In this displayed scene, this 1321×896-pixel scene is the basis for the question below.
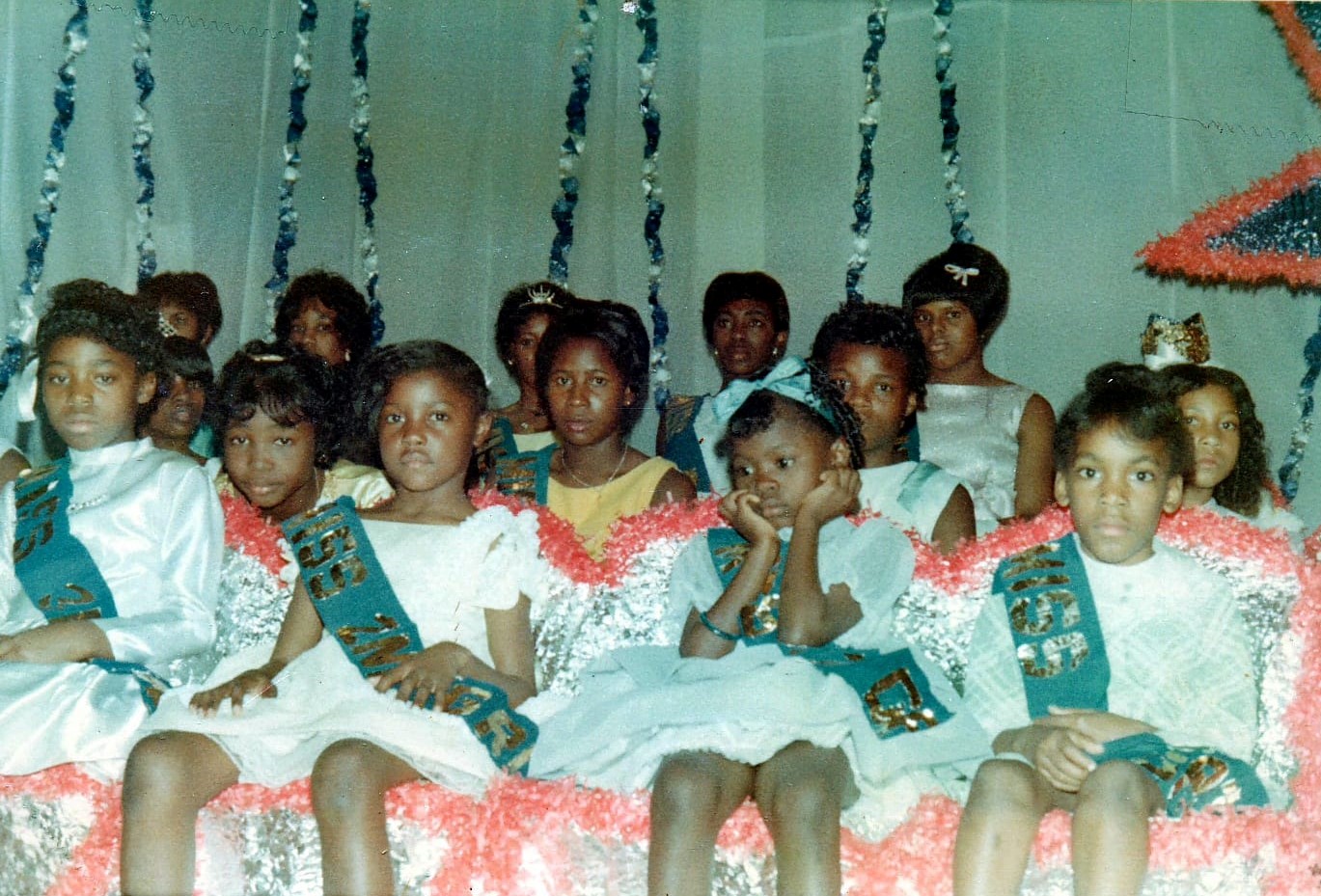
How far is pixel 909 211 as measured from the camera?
400 centimetres

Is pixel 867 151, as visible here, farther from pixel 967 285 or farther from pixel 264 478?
pixel 264 478

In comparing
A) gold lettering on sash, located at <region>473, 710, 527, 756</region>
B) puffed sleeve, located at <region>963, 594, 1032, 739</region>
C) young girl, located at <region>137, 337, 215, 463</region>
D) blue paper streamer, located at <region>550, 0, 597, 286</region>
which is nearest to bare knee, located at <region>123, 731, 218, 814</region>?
gold lettering on sash, located at <region>473, 710, 527, 756</region>

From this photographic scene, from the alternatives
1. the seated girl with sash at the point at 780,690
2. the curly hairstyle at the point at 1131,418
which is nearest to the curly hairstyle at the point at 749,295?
the seated girl with sash at the point at 780,690

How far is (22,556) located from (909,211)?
261cm

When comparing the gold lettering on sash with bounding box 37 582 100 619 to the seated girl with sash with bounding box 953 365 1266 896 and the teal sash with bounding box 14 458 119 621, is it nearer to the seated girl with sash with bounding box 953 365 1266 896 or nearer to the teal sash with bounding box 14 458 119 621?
the teal sash with bounding box 14 458 119 621

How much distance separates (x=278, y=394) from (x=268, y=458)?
5.0 inches

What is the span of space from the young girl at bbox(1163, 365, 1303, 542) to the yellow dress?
1.02 meters

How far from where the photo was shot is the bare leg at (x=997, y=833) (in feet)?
5.96

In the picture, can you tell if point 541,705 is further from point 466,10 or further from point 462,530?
point 466,10

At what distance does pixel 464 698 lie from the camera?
Answer: 2.08 metres

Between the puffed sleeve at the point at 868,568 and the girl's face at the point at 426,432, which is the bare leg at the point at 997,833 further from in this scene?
the girl's face at the point at 426,432

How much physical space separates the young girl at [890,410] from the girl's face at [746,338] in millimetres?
690

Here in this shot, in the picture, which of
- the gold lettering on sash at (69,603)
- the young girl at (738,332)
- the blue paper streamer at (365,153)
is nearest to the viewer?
the gold lettering on sash at (69,603)

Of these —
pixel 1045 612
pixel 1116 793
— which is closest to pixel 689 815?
pixel 1116 793
